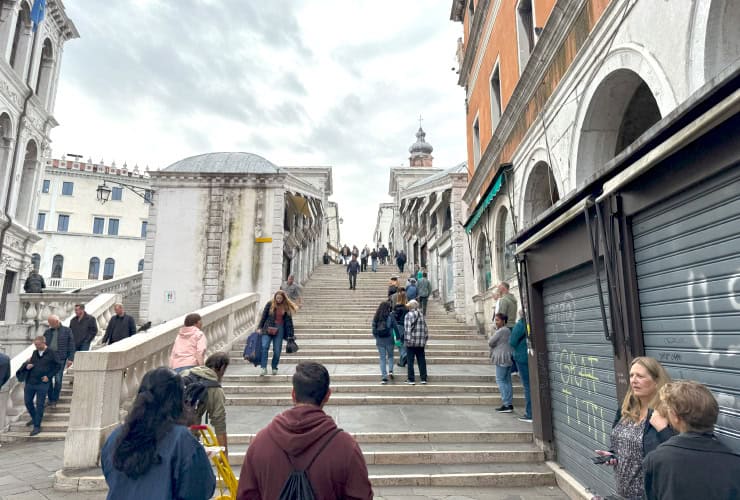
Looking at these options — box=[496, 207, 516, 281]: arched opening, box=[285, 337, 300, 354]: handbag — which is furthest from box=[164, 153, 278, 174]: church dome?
box=[285, 337, 300, 354]: handbag

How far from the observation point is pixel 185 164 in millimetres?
21469

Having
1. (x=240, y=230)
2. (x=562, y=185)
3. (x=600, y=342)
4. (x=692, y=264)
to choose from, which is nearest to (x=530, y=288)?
(x=600, y=342)

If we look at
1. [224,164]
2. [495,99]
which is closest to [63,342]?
[495,99]

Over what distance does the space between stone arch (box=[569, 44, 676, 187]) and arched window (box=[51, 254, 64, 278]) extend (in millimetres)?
50992

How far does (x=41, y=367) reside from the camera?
7.64 meters

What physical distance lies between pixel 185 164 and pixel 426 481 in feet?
67.0

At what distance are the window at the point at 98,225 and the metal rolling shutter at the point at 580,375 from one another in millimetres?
51983

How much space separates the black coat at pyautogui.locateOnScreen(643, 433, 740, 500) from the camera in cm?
186

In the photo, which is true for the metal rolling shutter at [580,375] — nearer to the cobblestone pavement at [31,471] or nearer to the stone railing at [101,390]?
the cobblestone pavement at [31,471]

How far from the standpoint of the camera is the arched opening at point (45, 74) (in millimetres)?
23156

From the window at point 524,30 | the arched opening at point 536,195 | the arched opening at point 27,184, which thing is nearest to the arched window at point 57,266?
the arched opening at point 27,184

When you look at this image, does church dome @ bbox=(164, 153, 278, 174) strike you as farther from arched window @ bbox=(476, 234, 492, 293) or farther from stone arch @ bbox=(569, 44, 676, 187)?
stone arch @ bbox=(569, 44, 676, 187)

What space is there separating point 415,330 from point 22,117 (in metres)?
22.7

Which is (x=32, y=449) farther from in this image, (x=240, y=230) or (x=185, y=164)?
(x=185, y=164)
